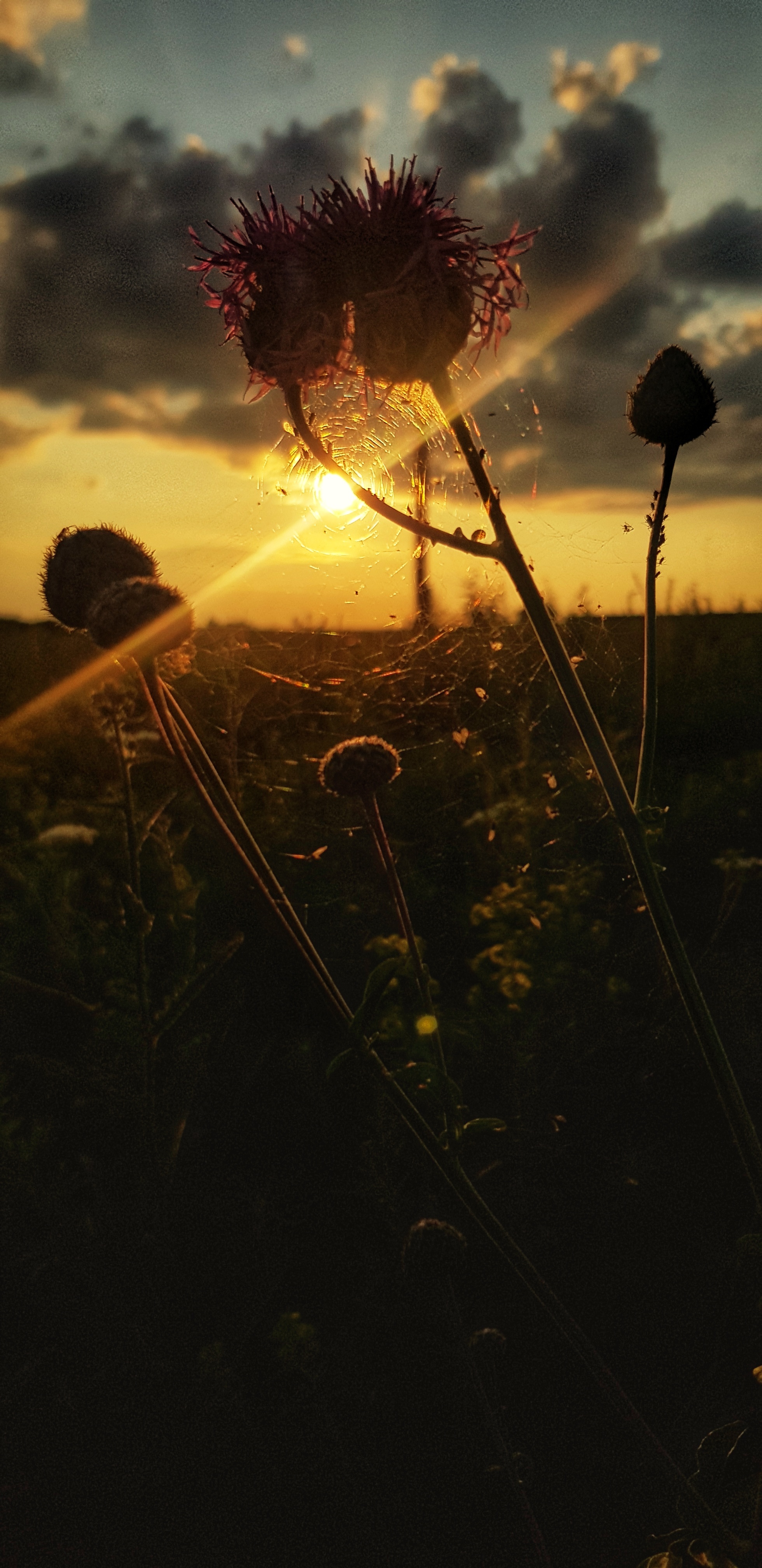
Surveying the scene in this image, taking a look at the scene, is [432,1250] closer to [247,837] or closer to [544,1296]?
[544,1296]

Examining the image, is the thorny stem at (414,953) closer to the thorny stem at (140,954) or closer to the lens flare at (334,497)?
the thorny stem at (140,954)

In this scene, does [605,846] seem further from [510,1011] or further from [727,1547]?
[727,1547]

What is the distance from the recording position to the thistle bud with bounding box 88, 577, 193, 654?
150 cm

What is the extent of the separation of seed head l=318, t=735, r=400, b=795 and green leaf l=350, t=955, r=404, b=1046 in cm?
38

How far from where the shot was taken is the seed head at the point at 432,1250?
1.62m

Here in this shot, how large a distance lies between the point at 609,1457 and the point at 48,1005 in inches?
80.0

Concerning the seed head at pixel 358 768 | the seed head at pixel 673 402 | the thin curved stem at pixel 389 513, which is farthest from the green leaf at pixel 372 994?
the seed head at pixel 673 402

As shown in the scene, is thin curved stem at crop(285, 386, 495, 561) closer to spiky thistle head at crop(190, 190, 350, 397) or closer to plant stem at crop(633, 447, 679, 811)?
spiky thistle head at crop(190, 190, 350, 397)

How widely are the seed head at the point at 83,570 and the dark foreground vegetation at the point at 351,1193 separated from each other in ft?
1.30

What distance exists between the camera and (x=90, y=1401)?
175 centimetres

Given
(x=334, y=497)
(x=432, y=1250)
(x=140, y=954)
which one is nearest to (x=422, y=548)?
(x=334, y=497)

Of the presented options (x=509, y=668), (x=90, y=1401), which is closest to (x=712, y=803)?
(x=509, y=668)

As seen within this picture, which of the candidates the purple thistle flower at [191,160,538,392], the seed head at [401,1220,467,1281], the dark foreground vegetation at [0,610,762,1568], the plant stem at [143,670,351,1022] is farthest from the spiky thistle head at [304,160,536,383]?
the seed head at [401,1220,467,1281]

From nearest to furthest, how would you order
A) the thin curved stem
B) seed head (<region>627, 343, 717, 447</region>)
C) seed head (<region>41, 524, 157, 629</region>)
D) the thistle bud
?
the thin curved stem, the thistle bud, seed head (<region>627, 343, 717, 447</region>), seed head (<region>41, 524, 157, 629</region>)
